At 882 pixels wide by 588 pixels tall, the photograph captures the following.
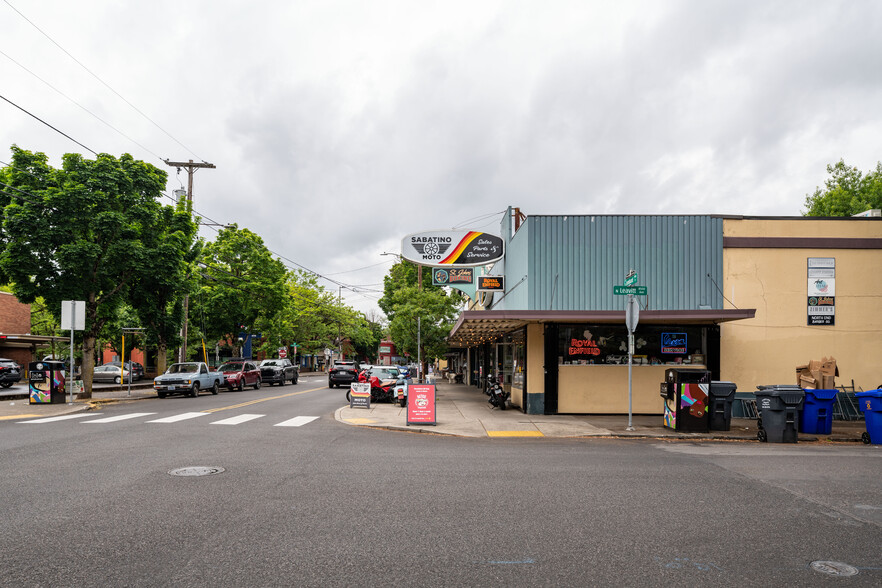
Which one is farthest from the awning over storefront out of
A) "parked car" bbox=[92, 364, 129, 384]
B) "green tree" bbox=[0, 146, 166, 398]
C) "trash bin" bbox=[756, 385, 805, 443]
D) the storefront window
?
"parked car" bbox=[92, 364, 129, 384]

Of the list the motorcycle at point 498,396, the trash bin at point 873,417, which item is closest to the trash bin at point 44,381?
the motorcycle at point 498,396

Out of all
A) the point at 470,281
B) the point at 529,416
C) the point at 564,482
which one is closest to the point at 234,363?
the point at 470,281

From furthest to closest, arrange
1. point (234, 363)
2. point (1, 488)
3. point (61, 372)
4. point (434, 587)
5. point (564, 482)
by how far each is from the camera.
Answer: point (234, 363) < point (61, 372) < point (564, 482) < point (1, 488) < point (434, 587)

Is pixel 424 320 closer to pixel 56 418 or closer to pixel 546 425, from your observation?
pixel 546 425

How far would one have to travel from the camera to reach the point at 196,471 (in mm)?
8414

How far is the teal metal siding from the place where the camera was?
58.3 feet

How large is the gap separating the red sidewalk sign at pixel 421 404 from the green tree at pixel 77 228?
13850 mm

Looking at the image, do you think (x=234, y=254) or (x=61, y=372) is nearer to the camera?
(x=61, y=372)

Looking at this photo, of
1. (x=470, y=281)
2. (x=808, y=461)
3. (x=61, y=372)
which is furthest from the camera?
(x=470, y=281)

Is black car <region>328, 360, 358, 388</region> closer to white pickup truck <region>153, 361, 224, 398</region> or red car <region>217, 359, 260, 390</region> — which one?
red car <region>217, 359, 260, 390</region>

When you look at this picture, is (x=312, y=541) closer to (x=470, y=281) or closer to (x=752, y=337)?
(x=752, y=337)

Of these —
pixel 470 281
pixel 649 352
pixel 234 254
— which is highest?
pixel 234 254

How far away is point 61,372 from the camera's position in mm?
19375

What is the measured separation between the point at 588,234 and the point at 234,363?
23154mm
